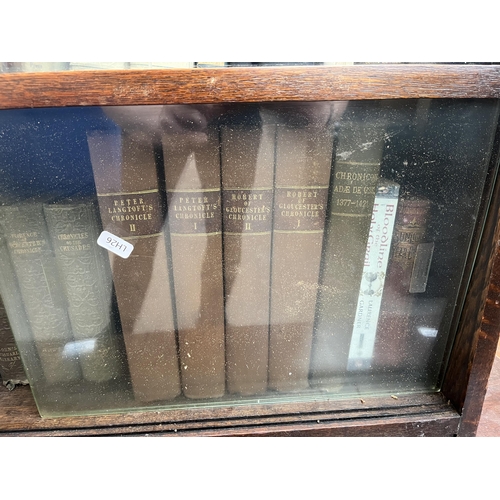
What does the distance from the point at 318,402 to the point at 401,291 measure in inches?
7.4

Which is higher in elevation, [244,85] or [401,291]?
[244,85]

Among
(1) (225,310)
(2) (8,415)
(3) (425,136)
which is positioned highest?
(3) (425,136)

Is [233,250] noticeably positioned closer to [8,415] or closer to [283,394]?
[283,394]

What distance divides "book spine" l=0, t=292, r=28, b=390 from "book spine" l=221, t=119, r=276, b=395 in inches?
12.0

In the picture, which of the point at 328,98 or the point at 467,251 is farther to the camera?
the point at 467,251

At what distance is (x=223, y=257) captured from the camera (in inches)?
19.7

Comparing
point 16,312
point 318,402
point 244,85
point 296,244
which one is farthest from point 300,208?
point 16,312

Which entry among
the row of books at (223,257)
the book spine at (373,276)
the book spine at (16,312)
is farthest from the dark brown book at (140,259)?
the book spine at (373,276)

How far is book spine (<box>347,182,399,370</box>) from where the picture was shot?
49 centimetres

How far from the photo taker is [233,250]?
1.63ft

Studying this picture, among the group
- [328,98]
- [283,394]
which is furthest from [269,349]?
[328,98]

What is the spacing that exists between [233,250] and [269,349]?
0.15 metres

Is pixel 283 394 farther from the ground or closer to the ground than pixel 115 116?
closer to the ground

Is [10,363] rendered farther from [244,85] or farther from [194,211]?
[244,85]
